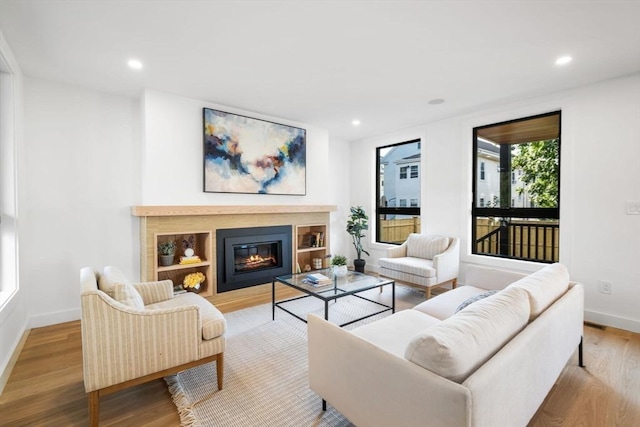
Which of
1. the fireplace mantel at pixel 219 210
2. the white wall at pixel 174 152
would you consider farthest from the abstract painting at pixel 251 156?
the fireplace mantel at pixel 219 210

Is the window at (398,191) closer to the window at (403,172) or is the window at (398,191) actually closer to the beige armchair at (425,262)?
the window at (403,172)

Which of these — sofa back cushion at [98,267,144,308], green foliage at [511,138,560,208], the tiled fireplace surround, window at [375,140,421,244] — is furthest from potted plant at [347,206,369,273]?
sofa back cushion at [98,267,144,308]

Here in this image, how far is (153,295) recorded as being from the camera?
2.48 meters

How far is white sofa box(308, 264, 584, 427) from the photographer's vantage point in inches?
43.0

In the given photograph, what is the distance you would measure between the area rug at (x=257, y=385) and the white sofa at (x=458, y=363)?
27 centimetres

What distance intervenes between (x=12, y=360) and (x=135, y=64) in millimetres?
2592

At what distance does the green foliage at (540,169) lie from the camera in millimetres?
3549

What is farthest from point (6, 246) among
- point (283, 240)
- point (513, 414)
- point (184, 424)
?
point (513, 414)

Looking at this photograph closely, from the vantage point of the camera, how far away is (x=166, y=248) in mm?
3504

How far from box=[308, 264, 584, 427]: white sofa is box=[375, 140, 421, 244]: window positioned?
3.23 metres

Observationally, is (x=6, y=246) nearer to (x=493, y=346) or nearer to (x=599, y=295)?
(x=493, y=346)

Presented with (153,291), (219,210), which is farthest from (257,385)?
(219,210)

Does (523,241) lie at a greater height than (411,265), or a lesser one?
greater

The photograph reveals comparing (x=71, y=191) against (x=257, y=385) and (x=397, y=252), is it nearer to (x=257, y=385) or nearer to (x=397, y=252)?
(x=257, y=385)
